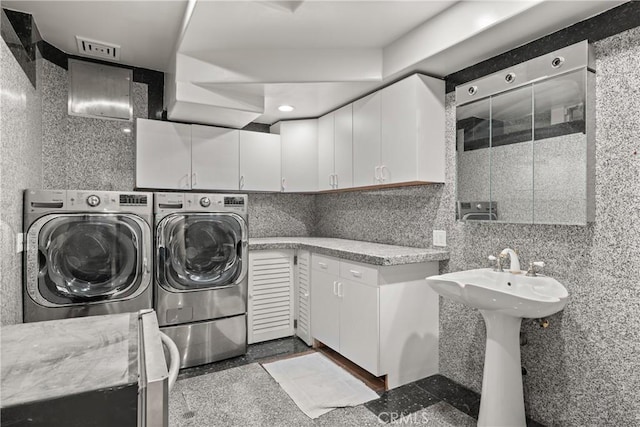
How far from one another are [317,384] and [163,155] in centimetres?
230

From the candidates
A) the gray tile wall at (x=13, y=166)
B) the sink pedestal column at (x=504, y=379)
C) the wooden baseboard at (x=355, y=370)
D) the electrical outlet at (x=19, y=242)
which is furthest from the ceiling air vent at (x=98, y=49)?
the sink pedestal column at (x=504, y=379)

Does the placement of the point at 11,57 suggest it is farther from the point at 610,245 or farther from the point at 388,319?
the point at 610,245

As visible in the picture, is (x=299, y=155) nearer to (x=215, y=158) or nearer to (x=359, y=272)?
(x=215, y=158)

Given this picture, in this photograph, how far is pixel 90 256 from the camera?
7.78 feet

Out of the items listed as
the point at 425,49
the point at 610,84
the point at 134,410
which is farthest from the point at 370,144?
the point at 134,410

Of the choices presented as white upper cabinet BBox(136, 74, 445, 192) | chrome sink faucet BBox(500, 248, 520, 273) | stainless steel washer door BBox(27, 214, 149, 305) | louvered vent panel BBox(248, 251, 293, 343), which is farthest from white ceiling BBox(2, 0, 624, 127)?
louvered vent panel BBox(248, 251, 293, 343)

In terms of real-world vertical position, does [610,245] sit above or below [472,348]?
above

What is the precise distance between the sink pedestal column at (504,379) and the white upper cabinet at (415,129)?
3.58 ft

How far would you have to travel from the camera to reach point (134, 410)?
0.71m

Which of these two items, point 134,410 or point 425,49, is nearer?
point 134,410

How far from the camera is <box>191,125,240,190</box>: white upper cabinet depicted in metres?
3.23

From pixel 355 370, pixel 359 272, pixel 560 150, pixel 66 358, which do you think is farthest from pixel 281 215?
pixel 66 358

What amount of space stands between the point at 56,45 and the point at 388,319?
10.6ft

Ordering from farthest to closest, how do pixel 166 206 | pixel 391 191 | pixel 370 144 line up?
1. pixel 391 191
2. pixel 370 144
3. pixel 166 206
